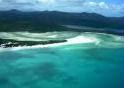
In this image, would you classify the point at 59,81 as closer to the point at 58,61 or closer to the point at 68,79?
the point at 68,79

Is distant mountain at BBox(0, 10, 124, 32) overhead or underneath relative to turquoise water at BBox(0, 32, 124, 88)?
overhead

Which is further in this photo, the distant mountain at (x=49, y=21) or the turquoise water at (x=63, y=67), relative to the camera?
the distant mountain at (x=49, y=21)

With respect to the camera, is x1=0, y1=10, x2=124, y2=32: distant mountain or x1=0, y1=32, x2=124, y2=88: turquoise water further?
x1=0, y1=10, x2=124, y2=32: distant mountain

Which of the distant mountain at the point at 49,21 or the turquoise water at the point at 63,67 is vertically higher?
the distant mountain at the point at 49,21

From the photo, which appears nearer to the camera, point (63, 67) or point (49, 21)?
point (63, 67)

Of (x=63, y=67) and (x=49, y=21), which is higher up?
(x=49, y=21)
